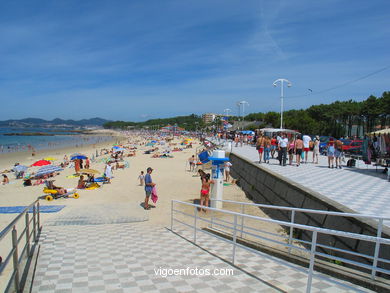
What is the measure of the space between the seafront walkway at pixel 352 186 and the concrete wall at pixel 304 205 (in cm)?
51

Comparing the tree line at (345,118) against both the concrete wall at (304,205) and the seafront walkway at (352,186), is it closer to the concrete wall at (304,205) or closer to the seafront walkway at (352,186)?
the seafront walkway at (352,186)

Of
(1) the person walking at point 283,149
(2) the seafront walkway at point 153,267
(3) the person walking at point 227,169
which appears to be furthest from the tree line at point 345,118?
(2) the seafront walkway at point 153,267

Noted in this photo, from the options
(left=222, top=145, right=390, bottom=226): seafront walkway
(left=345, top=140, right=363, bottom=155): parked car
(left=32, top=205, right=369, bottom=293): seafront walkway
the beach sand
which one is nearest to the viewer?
(left=32, top=205, right=369, bottom=293): seafront walkway

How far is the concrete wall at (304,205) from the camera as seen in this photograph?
183 inches

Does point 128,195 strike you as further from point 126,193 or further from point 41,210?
point 41,210

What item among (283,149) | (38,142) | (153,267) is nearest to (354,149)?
(283,149)

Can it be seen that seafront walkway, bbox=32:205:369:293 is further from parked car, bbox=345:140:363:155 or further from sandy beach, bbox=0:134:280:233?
parked car, bbox=345:140:363:155

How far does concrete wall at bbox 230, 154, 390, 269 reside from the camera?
4.64m

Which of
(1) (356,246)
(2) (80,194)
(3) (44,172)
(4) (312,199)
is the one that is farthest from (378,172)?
(3) (44,172)

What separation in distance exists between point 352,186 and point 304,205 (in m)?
2.45

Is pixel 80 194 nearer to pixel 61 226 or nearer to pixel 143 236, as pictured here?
pixel 61 226

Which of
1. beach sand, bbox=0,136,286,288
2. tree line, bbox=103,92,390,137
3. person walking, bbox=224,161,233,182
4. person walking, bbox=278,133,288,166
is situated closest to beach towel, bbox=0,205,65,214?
beach sand, bbox=0,136,286,288

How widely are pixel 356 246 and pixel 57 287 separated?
4.34m

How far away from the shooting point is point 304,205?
23.5ft
